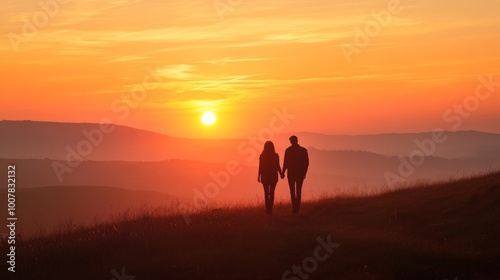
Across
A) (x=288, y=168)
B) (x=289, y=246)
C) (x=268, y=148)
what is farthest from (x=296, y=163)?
(x=289, y=246)

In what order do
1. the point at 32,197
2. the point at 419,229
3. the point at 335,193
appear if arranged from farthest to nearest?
the point at 32,197 < the point at 335,193 < the point at 419,229

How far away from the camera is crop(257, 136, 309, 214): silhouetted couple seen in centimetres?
2283

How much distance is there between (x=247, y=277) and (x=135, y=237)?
5.00 metres

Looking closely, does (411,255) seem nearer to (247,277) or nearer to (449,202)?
(247,277)

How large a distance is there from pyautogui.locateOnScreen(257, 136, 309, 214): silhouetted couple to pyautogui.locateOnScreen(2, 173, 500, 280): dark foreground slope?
3.07 ft

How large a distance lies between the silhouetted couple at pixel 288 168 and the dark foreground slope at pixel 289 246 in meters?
0.94

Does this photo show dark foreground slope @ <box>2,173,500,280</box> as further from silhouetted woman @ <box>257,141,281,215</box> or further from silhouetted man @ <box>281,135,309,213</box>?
silhouetted man @ <box>281,135,309,213</box>

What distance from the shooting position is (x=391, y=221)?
20891 millimetres

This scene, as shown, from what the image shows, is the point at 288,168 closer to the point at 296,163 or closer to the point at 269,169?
the point at 296,163

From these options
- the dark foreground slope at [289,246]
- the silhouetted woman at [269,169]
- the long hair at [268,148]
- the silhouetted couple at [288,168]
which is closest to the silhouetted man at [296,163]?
the silhouetted couple at [288,168]

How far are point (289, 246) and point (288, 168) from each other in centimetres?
700

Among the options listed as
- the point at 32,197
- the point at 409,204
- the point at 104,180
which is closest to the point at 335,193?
the point at 409,204

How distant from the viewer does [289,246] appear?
53.4 feet

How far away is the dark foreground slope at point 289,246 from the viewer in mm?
13984
